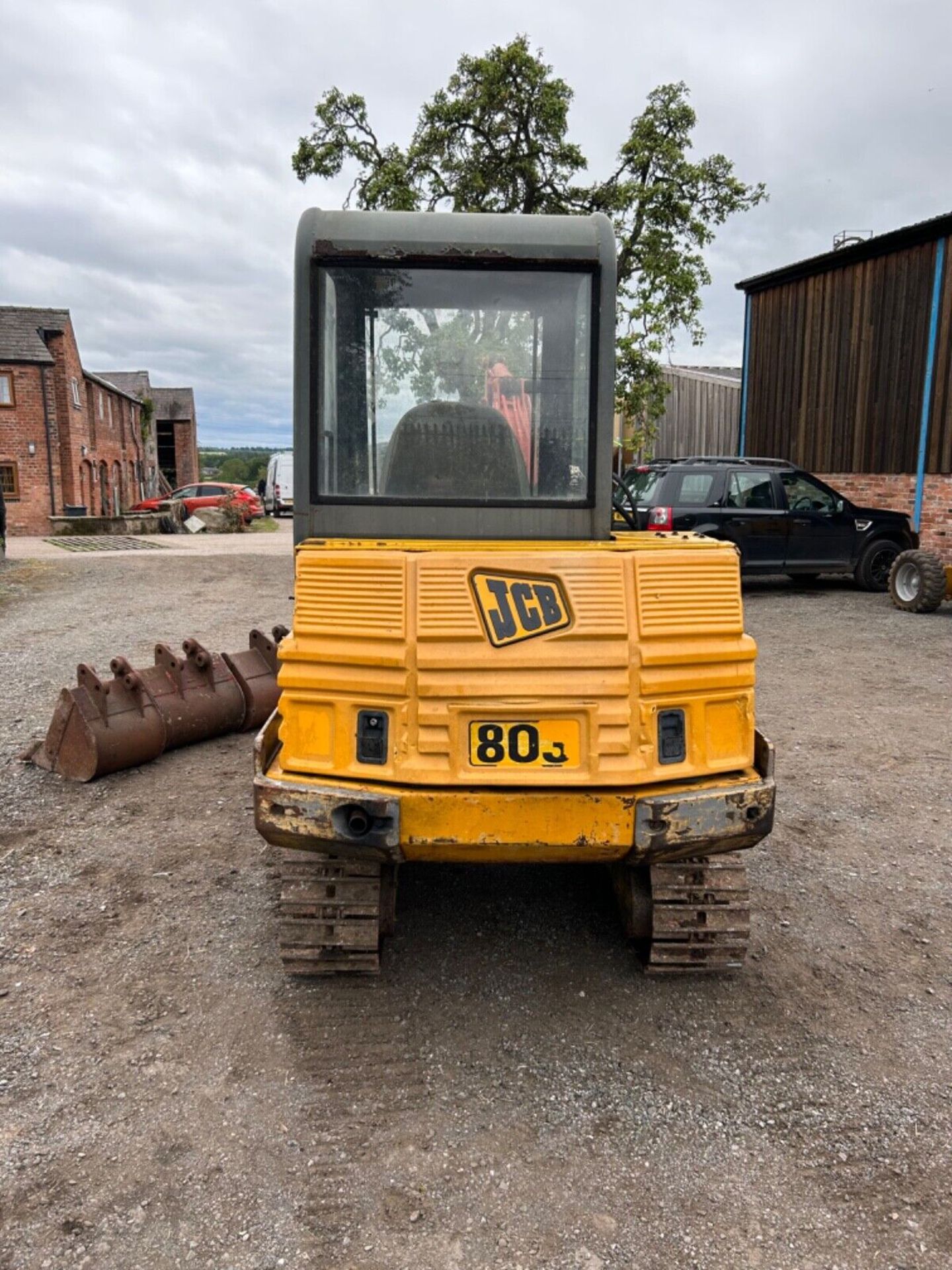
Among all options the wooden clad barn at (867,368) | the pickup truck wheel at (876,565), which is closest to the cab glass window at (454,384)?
the pickup truck wheel at (876,565)

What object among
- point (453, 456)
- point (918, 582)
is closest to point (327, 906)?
point (453, 456)

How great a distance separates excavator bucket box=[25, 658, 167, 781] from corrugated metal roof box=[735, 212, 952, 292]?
1336 cm

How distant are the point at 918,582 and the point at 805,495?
2065 millimetres

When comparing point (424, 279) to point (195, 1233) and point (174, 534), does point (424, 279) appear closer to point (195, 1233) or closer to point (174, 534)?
point (195, 1233)

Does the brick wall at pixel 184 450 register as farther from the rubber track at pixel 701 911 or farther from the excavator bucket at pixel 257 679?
the rubber track at pixel 701 911

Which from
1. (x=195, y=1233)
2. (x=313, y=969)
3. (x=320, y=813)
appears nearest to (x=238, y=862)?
(x=313, y=969)

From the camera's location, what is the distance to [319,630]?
2.83 meters

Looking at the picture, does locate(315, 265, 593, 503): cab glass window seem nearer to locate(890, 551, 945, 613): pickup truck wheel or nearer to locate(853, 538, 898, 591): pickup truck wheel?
locate(890, 551, 945, 613): pickup truck wheel

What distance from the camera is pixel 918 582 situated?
11.3m

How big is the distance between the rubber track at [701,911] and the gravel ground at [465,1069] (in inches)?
6.6

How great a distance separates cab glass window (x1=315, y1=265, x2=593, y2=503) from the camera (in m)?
3.48

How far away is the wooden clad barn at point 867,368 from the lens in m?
13.8

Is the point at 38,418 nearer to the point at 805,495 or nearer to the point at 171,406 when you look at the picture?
the point at 805,495

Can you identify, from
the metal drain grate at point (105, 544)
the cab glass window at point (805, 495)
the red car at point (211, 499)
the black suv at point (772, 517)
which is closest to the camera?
the black suv at point (772, 517)
